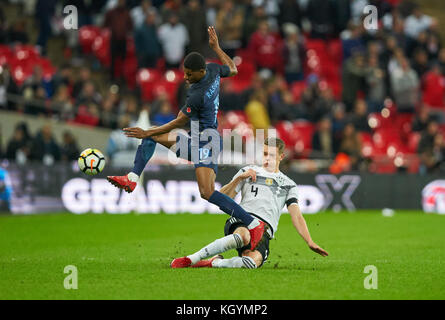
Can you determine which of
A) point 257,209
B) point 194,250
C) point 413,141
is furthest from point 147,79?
point 257,209

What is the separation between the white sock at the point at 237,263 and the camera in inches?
321

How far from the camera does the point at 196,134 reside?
28.9ft

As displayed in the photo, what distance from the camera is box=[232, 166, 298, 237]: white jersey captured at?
27.8 ft

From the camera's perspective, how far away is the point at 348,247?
36.8 ft

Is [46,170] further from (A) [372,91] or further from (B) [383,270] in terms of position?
(B) [383,270]

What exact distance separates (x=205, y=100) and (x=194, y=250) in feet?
8.41

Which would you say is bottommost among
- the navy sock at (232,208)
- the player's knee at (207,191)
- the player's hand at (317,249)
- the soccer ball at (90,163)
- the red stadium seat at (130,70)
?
the player's hand at (317,249)

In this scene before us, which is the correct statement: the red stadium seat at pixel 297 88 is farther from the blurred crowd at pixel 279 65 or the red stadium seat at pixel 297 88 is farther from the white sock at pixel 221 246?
the white sock at pixel 221 246

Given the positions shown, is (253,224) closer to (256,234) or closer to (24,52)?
(256,234)

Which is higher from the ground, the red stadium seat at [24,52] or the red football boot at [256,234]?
the red stadium seat at [24,52]

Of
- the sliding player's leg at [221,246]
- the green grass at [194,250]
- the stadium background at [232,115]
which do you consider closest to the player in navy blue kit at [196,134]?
the sliding player's leg at [221,246]

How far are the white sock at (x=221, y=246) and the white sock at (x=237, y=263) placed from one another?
0.58ft

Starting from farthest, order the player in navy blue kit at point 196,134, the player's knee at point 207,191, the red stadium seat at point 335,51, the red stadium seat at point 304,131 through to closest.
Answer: the red stadium seat at point 335,51 < the red stadium seat at point 304,131 < the player in navy blue kit at point 196,134 < the player's knee at point 207,191

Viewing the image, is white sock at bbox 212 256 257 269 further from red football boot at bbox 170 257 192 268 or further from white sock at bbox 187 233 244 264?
red football boot at bbox 170 257 192 268
